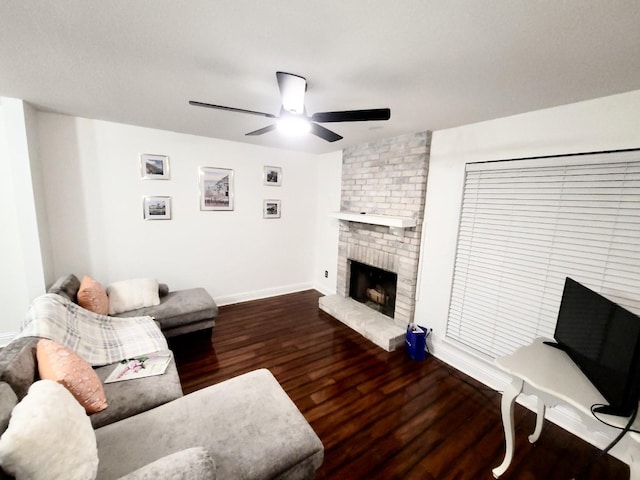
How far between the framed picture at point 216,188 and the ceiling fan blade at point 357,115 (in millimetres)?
2423

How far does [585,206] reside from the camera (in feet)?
6.36

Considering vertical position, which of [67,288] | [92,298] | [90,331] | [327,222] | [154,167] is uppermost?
[154,167]

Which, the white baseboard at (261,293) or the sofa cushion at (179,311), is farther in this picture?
the white baseboard at (261,293)

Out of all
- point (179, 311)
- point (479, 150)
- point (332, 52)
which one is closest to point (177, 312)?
point (179, 311)

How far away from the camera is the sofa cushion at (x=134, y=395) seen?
1524 mm

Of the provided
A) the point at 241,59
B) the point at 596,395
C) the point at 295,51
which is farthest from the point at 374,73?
the point at 596,395

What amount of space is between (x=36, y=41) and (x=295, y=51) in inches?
55.2

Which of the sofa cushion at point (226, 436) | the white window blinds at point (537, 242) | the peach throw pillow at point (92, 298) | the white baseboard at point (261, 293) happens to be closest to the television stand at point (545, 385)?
the white window blinds at point (537, 242)

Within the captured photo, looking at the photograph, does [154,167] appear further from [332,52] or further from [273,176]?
[332,52]

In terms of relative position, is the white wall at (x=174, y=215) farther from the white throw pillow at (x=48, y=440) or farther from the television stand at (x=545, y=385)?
the television stand at (x=545, y=385)

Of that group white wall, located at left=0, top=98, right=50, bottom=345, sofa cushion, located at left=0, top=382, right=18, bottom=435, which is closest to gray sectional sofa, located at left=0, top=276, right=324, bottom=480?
sofa cushion, located at left=0, top=382, right=18, bottom=435

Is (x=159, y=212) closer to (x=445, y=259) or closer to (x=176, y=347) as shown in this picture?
(x=176, y=347)

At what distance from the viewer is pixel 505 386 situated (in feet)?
8.02

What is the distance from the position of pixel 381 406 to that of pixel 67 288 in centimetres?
305
